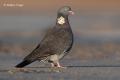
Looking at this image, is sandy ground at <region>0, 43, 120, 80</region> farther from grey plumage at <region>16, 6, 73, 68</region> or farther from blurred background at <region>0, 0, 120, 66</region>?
grey plumage at <region>16, 6, 73, 68</region>

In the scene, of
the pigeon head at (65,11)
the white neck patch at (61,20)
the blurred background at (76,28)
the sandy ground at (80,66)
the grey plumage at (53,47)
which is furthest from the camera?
the blurred background at (76,28)

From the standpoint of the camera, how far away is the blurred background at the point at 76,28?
52.5 feet

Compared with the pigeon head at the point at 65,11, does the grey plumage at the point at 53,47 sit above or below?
below

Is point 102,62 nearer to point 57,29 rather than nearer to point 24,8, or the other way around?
point 57,29

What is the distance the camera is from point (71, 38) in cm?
1388

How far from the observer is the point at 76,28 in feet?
73.7

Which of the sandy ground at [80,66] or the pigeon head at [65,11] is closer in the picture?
the sandy ground at [80,66]

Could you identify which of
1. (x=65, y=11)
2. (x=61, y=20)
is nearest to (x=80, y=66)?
(x=61, y=20)

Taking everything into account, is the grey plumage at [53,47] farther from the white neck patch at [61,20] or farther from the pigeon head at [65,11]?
the pigeon head at [65,11]

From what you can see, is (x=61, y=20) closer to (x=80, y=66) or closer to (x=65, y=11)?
(x=65, y=11)

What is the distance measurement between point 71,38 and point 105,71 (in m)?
1.01

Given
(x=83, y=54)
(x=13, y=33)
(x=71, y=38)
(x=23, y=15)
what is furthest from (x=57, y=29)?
(x=23, y=15)

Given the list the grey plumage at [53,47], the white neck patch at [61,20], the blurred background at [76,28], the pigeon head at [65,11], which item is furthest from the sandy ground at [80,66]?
the pigeon head at [65,11]

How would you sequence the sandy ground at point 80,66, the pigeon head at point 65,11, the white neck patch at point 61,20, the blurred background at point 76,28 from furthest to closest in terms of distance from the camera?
the blurred background at point 76,28 < the pigeon head at point 65,11 < the white neck patch at point 61,20 < the sandy ground at point 80,66
